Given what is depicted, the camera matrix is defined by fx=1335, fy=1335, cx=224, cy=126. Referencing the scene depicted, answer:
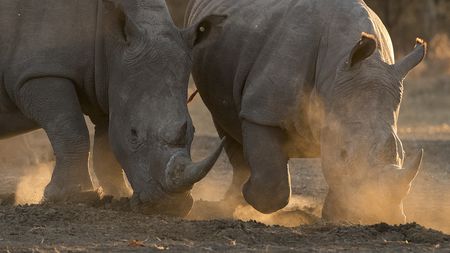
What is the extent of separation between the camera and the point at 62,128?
29.7 ft

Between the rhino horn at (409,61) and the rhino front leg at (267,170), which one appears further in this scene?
the rhino front leg at (267,170)

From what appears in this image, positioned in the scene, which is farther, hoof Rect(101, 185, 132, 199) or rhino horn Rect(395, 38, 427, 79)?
hoof Rect(101, 185, 132, 199)

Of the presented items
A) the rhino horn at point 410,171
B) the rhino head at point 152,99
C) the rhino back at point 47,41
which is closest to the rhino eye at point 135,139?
the rhino head at point 152,99

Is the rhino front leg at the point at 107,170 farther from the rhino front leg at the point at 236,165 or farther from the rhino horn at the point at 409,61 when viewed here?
the rhino horn at the point at 409,61

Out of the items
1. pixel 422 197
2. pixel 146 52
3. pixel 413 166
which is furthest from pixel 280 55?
pixel 422 197

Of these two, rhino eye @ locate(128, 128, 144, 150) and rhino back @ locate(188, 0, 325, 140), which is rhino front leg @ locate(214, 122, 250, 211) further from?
rhino eye @ locate(128, 128, 144, 150)

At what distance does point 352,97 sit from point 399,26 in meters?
20.5

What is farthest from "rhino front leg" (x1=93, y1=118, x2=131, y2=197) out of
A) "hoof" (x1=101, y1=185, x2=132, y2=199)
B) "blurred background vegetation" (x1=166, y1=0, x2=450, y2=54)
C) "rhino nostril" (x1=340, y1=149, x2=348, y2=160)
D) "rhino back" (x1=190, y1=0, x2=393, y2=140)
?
"blurred background vegetation" (x1=166, y1=0, x2=450, y2=54)

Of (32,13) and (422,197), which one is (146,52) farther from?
(422,197)

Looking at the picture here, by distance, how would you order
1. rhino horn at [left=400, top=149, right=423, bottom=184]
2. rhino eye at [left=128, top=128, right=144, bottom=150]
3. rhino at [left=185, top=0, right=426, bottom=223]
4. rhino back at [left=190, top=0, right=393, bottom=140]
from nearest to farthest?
rhino horn at [left=400, top=149, right=423, bottom=184] < rhino at [left=185, top=0, right=426, bottom=223] < rhino eye at [left=128, top=128, right=144, bottom=150] < rhino back at [left=190, top=0, right=393, bottom=140]

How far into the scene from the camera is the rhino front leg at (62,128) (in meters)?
9.02

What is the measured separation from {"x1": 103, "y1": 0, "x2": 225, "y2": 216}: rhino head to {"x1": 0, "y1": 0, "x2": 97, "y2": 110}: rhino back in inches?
8.8

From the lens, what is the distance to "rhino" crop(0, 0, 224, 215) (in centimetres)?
862

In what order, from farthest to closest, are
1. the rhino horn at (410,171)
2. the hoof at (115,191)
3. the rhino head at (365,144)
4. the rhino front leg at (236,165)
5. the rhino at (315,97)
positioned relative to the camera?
the rhino front leg at (236,165) → the hoof at (115,191) → the rhino at (315,97) → the rhino head at (365,144) → the rhino horn at (410,171)
